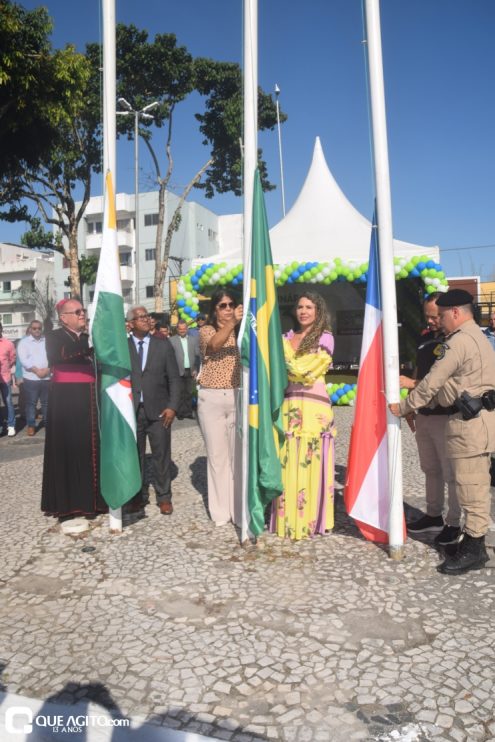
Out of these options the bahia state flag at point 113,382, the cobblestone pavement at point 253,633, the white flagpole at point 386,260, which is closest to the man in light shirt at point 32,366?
the cobblestone pavement at point 253,633

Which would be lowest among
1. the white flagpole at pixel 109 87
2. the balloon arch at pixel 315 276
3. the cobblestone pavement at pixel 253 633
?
the cobblestone pavement at pixel 253 633

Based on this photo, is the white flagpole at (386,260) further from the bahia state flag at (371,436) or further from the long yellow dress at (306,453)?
the long yellow dress at (306,453)

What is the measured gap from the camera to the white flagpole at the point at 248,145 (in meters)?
4.19

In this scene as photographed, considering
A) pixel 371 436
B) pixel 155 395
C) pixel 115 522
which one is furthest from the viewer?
pixel 155 395

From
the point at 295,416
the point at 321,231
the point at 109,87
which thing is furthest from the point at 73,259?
the point at 295,416

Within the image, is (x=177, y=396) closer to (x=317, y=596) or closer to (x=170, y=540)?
(x=170, y=540)

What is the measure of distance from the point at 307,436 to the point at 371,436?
0.51 m

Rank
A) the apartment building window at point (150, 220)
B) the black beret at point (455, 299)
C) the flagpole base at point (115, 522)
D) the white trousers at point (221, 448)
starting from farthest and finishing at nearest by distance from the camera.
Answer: the apartment building window at point (150, 220), the white trousers at point (221, 448), the flagpole base at point (115, 522), the black beret at point (455, 299)

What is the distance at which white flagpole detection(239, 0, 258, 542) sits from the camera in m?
4.19

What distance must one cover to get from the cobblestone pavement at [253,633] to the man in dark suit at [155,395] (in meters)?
0.64

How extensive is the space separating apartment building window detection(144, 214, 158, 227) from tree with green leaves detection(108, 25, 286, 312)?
22.1m

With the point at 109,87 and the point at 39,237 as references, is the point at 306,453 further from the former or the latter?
the point at 39,237

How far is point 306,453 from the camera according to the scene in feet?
14.6

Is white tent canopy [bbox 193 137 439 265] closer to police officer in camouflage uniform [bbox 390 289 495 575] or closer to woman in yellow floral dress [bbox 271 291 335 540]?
woman in yellow floral dress [bbox 271 291 335 540]
